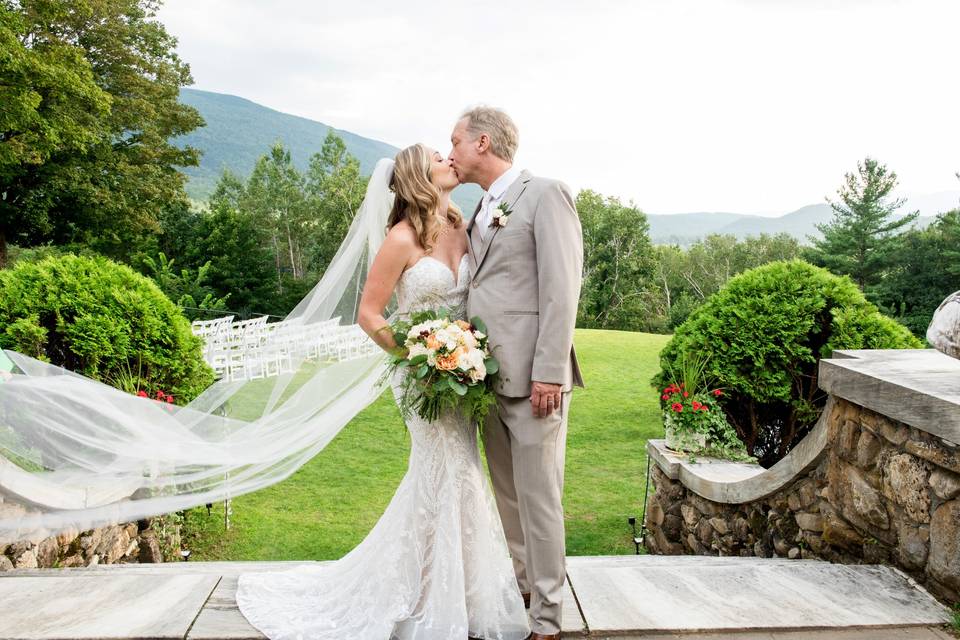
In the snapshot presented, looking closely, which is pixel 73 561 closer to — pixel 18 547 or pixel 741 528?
pixel 18 547

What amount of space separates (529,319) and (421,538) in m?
1.03

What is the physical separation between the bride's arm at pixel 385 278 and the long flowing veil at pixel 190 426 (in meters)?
0.40

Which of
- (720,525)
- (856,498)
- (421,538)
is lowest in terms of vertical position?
(720,525)

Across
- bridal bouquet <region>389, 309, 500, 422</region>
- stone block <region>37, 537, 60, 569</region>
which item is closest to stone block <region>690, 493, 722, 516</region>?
bridal bouquet <region>389, 309, 500, 422</region>

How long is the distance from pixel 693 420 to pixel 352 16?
42714mm

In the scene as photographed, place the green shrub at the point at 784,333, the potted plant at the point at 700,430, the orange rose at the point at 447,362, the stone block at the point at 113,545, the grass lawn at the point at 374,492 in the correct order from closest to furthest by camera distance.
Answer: the orange rose at the point at 447,362 < the stone block at the point at 113,545 < the potted plant at the point at 700,430 < the grass lawn at the point at 374,492 < the green shrub at the point at 784,333

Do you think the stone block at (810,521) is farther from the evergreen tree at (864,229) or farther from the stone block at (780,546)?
the evergreen tree at (864,229)

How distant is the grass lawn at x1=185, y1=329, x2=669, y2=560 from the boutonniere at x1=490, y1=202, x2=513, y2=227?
1249 mm

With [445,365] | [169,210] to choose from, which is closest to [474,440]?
[445,365]

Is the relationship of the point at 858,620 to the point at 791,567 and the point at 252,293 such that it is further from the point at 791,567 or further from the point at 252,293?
the point at 252,293

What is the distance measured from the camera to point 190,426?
3.90 meters

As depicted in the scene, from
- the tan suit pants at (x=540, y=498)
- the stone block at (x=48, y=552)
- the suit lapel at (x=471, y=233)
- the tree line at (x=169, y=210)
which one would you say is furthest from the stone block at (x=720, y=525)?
the tree line at (x=169, y=210)

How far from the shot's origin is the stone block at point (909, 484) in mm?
2854

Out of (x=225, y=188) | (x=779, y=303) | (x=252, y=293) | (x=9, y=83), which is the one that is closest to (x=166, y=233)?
(x=252, y=293)
